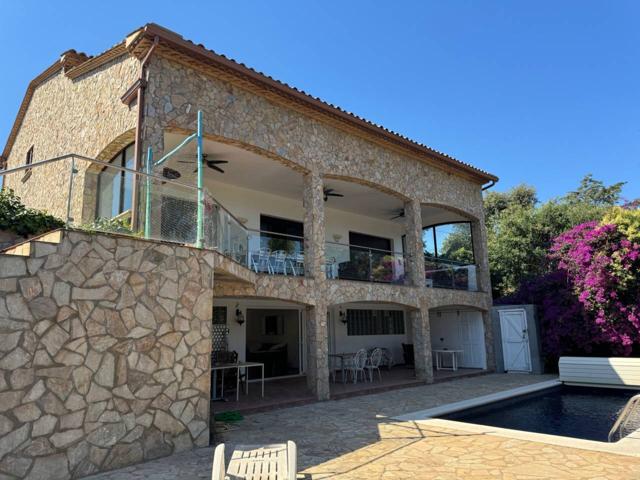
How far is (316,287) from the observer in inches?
399

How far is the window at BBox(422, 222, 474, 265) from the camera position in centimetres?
1729

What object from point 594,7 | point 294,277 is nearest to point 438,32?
point 594,7

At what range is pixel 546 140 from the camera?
22859 mm

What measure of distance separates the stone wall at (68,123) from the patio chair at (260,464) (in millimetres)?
3837

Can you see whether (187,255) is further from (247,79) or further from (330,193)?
(330,193)

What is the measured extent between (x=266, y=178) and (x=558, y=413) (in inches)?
362

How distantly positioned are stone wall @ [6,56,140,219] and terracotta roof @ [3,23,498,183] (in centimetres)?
Answer: 28

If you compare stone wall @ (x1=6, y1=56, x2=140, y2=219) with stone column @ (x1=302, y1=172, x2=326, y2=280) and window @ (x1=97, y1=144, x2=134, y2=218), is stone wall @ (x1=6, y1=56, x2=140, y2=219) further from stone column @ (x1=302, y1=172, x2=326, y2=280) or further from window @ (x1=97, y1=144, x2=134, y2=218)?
stone column @ (x1=302, y1=172, x2=326, y2=280)

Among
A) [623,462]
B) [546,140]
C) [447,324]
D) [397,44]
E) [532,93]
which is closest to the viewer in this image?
[623,462]

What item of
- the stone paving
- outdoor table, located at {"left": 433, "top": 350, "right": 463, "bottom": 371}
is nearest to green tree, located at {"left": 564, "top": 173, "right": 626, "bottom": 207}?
outdoor table, located at {"left": 433, "top": 350, "right": 463, "bottom": 371}

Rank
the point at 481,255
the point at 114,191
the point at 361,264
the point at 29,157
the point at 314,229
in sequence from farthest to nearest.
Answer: the point at 481,255, the point at 29,157, the point at 361,264, the point at 314,229, the point at 114,191

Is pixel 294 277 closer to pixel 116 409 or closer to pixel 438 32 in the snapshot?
pixel 116 409

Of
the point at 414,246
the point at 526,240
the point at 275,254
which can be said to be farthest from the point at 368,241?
the point at 526,240

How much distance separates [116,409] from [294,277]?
202 inches
